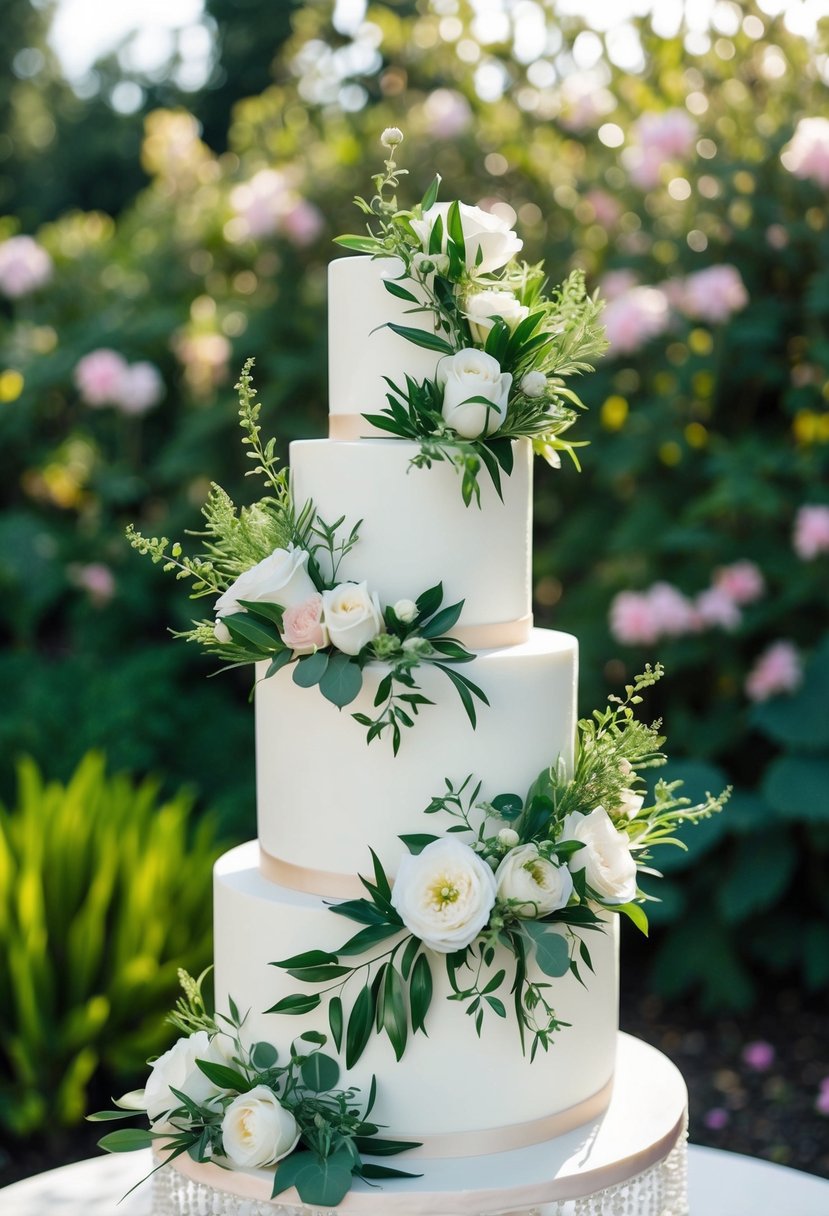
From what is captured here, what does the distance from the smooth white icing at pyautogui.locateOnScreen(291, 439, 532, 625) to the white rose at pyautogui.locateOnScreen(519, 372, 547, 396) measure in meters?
0.15

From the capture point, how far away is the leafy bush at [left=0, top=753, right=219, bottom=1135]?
3.35 meters

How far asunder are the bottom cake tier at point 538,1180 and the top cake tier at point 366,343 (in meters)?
1.09

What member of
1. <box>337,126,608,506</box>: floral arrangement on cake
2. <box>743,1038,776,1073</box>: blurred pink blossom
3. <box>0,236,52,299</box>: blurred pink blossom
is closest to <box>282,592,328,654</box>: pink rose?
<box>337,126,608,506</box>: floral arrangement on cake

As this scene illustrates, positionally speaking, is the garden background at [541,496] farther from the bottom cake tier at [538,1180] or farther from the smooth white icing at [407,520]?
the smooth white icing at [407,520]

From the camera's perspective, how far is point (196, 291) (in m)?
5.88

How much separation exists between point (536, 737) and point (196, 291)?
4374 millimetres

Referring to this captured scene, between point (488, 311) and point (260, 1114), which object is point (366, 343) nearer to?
point (488, 311)

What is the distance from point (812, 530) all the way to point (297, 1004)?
2.43 metres

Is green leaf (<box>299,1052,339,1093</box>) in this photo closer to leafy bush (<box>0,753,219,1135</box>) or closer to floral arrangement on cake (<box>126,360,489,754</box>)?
floral arrangement on cake (<box>126,360,489,754</box>)

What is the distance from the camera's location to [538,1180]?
1.84 meters

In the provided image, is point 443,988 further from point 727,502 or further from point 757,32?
point 757,32

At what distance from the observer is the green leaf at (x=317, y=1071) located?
75.2 inches

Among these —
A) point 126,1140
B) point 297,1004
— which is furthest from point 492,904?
point 126,1140

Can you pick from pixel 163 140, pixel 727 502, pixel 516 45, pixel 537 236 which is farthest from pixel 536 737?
pixel 163 140
